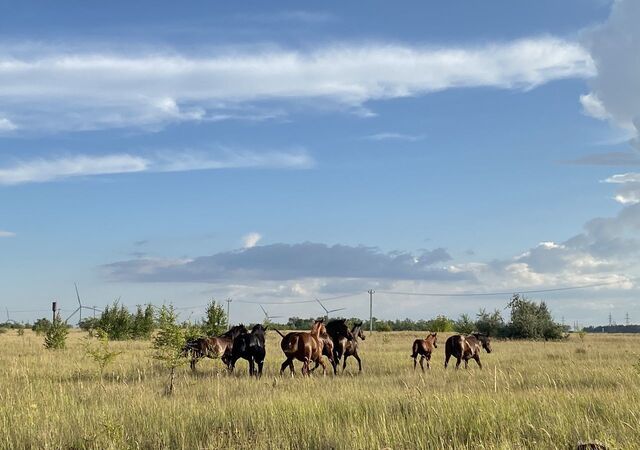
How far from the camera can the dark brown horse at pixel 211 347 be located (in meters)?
19.7

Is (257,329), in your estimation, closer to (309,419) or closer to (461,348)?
(461,348)

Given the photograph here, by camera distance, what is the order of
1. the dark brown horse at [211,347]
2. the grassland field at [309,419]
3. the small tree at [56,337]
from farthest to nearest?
the small tree at [56,337]
the dark brown horse at [211,347]
the grassland field at [309,419]

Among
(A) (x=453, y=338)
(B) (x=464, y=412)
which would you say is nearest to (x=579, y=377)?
(A) (x=453, y=338)

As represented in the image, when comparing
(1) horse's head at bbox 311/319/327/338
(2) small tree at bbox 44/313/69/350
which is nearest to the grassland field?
(1) horse's head at bbox 311/319/327/338

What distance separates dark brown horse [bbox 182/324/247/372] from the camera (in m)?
19.7

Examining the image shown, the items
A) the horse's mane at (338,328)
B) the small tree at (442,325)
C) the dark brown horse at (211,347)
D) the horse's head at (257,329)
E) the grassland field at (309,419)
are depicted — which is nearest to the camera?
the grassland field at (309,419)

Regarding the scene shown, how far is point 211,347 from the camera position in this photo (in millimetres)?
Answer: 20062

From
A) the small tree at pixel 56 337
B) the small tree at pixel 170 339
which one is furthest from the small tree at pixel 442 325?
the small tree at pixel 170 339

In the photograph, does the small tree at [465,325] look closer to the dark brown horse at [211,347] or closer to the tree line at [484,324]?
the tree line at [484,324]

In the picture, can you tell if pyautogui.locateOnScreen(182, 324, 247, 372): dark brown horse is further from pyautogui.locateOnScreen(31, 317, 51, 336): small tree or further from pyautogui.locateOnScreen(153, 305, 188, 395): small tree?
pyautogui.locateOnScreen(31, 317, 51, 336): small tree

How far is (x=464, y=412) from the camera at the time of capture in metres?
9.99

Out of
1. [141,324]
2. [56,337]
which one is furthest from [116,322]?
[56,337]

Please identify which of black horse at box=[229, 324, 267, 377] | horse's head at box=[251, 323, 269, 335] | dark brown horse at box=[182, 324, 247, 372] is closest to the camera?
black horse at box=[229, 324, 267, 377]

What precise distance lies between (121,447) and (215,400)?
396cm
